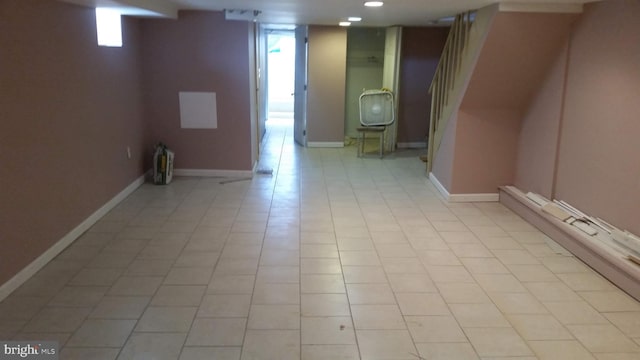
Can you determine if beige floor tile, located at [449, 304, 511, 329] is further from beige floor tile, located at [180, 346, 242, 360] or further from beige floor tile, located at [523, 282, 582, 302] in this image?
beige floor tile, located at [180, 346, 242, 360]

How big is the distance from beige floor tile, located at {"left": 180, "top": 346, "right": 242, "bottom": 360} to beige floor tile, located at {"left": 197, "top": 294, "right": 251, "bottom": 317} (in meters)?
0.35

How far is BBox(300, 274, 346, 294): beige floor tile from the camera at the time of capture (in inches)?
131

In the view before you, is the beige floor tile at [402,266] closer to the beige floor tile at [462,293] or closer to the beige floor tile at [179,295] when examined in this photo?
the beige floor tile at [462,293]

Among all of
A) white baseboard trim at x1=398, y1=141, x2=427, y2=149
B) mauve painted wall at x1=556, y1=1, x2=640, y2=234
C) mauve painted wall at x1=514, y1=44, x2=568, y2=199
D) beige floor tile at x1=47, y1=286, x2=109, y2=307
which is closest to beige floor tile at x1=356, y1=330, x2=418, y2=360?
beige floor tile at x1=47, y1=286, x2=109, y2=307

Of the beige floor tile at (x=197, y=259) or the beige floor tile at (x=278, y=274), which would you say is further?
the beige floor tile at (x=197, y=259)

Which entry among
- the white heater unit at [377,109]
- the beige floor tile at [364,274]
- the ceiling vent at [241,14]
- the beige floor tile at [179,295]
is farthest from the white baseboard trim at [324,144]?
the beige floor tile at [179,295]

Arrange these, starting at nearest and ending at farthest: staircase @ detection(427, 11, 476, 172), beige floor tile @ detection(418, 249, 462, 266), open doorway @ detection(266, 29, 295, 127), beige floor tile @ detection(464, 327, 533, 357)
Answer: beige floor tile @ detection(464, 327, 533, 357) < beige floor tile @ detection(418, 249, 462, 266) < staircase @ detection(427, 11, 476, 172) < open doorway @ detection(266, 29, 295, 127)

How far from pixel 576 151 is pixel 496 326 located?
82.8 inches

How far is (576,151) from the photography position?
432 centimetres

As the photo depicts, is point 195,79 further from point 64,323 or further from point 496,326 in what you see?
point 496,326

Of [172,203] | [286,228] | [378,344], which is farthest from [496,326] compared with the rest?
[172,203]

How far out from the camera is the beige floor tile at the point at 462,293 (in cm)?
325

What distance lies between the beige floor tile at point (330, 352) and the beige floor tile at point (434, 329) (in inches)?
14.3

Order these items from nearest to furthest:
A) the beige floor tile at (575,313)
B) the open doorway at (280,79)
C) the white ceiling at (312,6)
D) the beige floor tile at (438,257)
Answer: the beige floor tile at (575,313) < the beige floor tile at (438,257) < the white ceiling at (312,6) < the open doorway at (280,79)
